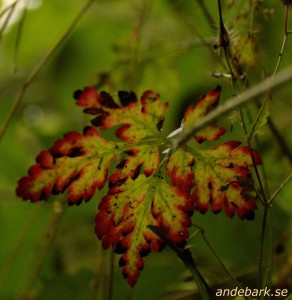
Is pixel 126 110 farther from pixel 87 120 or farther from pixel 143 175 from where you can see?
pixel 87 120

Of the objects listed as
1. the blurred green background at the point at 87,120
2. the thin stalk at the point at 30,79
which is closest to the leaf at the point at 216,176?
the blurred green background at the point at 87,120

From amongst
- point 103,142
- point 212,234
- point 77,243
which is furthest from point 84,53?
point 103,142

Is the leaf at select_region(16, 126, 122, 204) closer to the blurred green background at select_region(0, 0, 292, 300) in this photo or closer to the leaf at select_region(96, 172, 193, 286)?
the leaf at select_region(96, 172, 193, 286)

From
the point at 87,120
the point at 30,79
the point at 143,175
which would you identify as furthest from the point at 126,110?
the point at 87,120

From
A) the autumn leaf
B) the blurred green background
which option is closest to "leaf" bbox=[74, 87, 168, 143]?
the autumn leaf

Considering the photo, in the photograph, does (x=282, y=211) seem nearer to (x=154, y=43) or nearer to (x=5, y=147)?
(x=154, y=43)

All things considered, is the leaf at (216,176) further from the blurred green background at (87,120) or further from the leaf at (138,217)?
the blurred green background at (87,120)

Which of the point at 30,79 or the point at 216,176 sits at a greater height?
the point at 30,79
